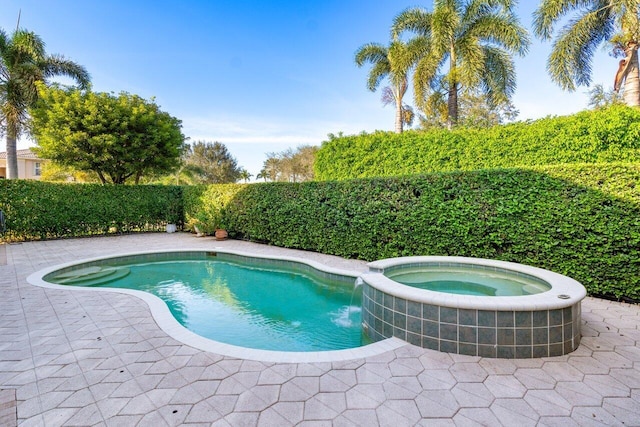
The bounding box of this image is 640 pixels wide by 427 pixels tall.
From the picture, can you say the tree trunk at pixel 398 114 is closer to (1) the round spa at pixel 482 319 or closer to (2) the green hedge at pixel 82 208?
(2) the green hedge at pixel 82 208

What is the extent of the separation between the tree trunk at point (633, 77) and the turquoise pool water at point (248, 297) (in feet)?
41.5

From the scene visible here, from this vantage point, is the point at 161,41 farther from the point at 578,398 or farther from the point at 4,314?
the point at 578,398

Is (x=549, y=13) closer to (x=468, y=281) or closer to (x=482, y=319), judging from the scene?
(x=468, y=281)

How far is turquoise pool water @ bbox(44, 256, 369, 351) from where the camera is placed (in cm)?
448

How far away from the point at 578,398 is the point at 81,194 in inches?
653

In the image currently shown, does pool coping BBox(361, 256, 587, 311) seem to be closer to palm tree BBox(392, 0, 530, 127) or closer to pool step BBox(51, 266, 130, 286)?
pool step BBox(51, 266, 130, 286)

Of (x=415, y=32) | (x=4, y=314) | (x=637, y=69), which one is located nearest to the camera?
(x=4, y=314)

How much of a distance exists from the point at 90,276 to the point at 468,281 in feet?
27.0

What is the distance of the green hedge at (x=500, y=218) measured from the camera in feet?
17.1

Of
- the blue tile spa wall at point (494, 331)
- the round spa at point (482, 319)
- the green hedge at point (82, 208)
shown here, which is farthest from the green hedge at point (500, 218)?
the green hedge at point (82, 208)

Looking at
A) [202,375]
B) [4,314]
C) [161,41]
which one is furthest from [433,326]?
[161,41]

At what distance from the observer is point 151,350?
3396 mm

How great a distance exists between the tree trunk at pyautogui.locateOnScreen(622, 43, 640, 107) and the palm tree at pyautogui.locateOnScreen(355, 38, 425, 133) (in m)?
7.68

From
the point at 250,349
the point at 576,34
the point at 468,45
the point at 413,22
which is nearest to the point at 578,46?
the point at 576,34
